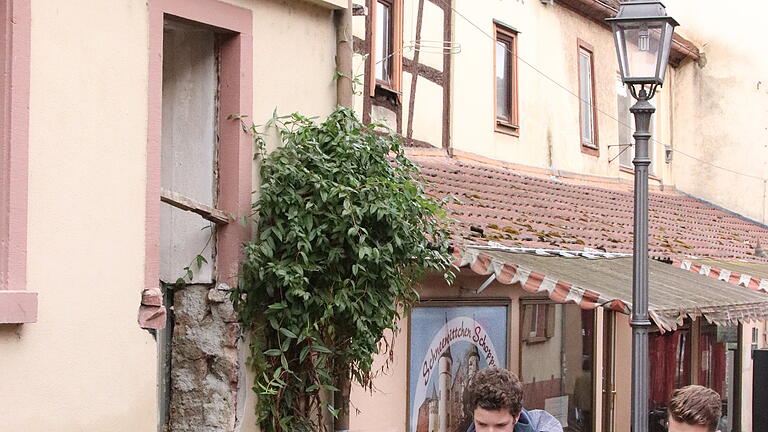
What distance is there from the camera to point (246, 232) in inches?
314

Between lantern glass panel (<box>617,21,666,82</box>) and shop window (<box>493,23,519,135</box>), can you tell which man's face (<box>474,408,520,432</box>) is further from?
shop window (<box>493,23,519,135</box>)

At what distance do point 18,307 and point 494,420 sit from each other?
2.25 metres

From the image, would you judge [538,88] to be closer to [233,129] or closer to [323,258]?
[233,129]

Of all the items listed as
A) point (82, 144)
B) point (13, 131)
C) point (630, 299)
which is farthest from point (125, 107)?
point (630, 299)

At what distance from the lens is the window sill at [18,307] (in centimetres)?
618

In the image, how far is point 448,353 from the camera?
11.2 m

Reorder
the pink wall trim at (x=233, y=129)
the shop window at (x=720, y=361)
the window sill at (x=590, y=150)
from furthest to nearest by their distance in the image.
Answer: the shop window at (x=720, y=361), the window sill at (x=590, y=150), the pink wall trim at (x=233, y=129)

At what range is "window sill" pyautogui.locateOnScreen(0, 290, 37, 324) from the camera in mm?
6180

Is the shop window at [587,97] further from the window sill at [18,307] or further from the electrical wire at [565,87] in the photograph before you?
the window sill at [18,307]

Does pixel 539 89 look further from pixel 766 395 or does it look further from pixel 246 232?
pixel 246 232

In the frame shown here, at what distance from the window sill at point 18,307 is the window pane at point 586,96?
446 inches

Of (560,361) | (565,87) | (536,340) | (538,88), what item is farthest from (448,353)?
(565,87)

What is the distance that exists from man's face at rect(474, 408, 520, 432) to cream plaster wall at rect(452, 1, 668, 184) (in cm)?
752

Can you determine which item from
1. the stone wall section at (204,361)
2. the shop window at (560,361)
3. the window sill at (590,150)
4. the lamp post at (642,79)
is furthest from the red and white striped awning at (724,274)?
the stone wall section at (204,361)
